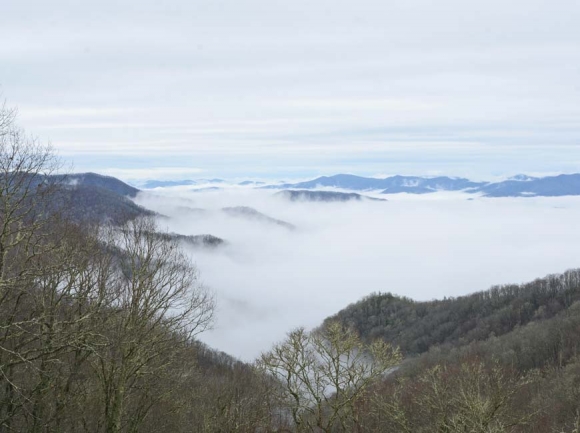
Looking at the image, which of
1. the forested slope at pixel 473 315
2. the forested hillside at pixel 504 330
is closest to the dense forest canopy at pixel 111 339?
the forested hillside at pixel 504 330

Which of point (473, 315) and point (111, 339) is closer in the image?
point (111, 339)

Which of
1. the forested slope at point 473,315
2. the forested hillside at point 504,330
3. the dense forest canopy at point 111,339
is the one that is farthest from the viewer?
the forested slope at point 473,315

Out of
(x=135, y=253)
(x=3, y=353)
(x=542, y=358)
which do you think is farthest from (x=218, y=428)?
(x=542, y=358)

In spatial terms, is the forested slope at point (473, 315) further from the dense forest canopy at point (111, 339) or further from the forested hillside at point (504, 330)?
the dense forest canopy at point (111, 339)

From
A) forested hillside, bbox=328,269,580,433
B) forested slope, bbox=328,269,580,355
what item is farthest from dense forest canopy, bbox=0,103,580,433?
forested slope, bbox=328,269,580,355

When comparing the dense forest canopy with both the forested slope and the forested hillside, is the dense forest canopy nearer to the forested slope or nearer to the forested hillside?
the forested hillside

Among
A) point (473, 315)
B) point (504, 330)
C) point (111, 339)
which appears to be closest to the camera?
point (111, 339)

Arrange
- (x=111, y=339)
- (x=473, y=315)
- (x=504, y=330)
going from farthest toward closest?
(x=473, y=315) → (x=504, y=330) → (x=111, y=339)

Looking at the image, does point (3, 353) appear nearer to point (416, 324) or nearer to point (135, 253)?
point (135, 253)

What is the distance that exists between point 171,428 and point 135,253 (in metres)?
11.0

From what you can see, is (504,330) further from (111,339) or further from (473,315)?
(111,339)

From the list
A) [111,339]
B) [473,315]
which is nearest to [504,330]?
[473,315]

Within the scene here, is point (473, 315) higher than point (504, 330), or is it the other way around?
point (473, 315)

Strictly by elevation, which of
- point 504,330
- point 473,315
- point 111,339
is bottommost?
point 504,330
